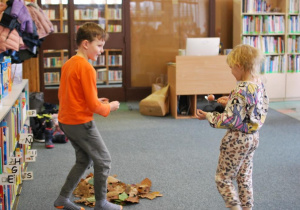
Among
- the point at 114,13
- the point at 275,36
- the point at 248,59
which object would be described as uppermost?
the point at 114,13

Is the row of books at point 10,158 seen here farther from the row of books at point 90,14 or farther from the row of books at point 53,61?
the row of books at point 90,14

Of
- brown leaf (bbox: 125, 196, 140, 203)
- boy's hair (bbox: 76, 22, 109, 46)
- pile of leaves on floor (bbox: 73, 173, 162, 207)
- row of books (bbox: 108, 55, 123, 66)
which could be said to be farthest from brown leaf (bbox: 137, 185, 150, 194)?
row of books (bbox: 108, 55, 123, 66)

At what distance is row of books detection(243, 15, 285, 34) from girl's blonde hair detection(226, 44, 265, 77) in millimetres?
5087

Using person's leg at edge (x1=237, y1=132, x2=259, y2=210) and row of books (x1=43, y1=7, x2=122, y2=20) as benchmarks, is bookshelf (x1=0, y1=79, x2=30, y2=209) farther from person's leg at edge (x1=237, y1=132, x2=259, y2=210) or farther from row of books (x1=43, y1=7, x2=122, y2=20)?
row of books (x1=43, y1=7, x2=122, y2=20)

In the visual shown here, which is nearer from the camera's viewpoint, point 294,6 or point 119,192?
point 119,192

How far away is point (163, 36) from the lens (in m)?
7.62

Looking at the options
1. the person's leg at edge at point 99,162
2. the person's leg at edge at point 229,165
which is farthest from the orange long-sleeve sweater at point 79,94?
the person's leg at edge at point 229,165

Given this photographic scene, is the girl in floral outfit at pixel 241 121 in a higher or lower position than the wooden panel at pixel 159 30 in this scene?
lower

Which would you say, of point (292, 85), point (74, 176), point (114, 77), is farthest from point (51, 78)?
point (74, 176)

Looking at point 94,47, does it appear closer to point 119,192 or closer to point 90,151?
point 90,151

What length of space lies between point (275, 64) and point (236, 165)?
539 centimetres

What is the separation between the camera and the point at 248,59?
2387 mm

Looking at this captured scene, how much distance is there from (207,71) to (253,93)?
3899 mm

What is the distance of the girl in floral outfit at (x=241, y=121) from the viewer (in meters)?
2.34
